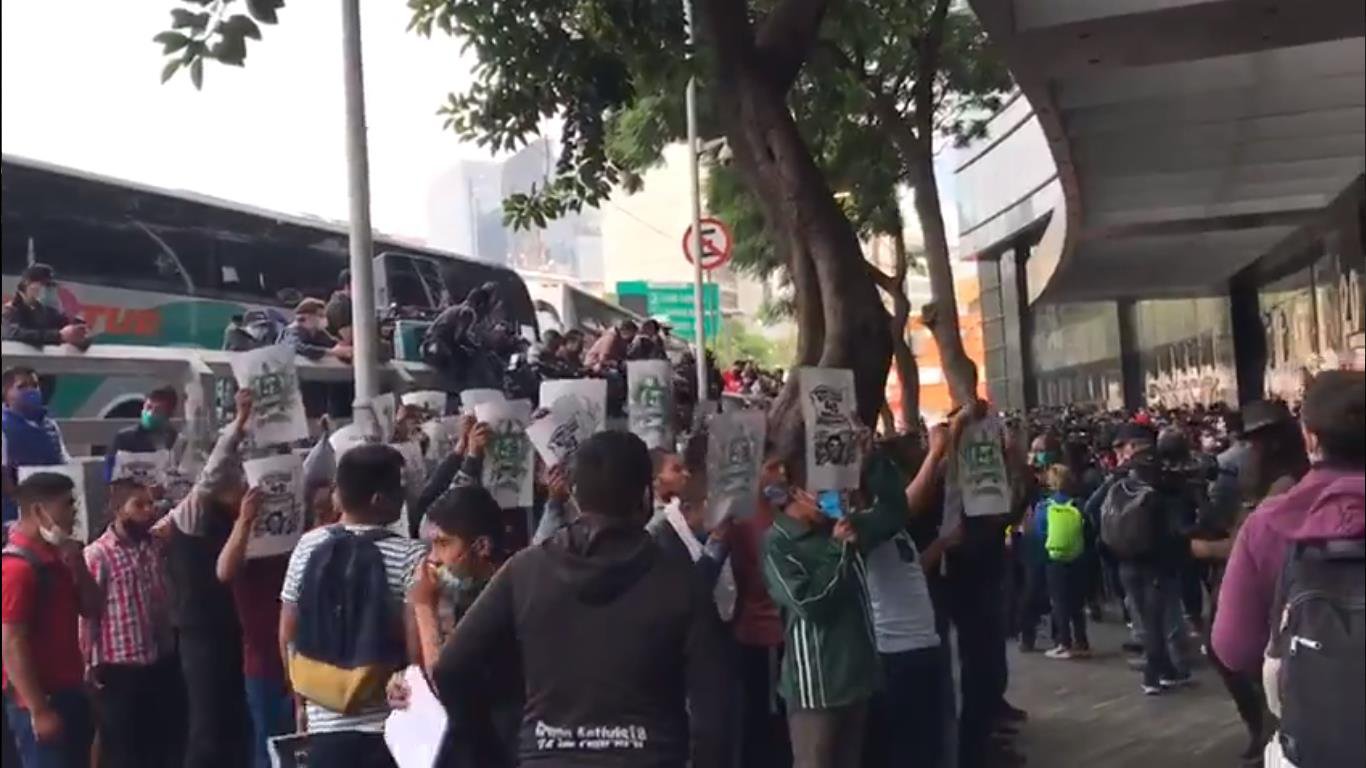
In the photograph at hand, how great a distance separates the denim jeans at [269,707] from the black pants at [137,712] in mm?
534

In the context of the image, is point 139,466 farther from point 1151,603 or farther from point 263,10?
point 1151,603

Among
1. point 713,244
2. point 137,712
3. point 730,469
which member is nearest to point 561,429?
point 730,469

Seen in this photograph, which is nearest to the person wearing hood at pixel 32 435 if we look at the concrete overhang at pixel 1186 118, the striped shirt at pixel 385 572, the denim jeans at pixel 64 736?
the denim jeans at pixel 64 736

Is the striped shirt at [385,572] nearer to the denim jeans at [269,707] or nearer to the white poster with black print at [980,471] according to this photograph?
the denim jeans at [269,707]

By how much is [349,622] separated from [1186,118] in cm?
967

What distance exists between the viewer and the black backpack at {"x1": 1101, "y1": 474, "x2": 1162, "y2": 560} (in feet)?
31.4

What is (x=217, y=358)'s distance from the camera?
26.6 ft

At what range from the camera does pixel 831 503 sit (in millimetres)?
5457

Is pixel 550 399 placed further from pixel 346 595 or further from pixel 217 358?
pixel 217 358

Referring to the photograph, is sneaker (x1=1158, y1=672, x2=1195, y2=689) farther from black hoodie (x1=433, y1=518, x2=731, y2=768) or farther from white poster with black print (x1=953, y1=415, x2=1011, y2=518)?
black hoodie (x1=433, y1=518, x2=731, y2=768)

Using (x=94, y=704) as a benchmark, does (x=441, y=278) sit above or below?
above

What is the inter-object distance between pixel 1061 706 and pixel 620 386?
3.44m

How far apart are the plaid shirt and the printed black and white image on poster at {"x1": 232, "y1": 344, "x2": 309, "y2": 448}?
962 millimetres

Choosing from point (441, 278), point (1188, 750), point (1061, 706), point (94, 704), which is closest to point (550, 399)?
point (94, 704)
